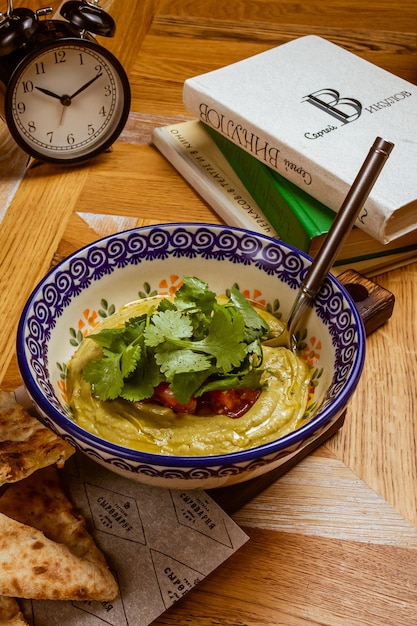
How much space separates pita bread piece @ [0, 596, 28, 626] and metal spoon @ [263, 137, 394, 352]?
68 cm

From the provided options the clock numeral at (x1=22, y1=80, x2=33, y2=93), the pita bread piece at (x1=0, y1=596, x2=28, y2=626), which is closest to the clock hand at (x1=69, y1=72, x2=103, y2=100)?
the clock numeral at (x1=22, y1=80, x2=33, y2=93)

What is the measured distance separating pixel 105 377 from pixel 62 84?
1090mm

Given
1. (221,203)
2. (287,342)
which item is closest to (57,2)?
(221,203)

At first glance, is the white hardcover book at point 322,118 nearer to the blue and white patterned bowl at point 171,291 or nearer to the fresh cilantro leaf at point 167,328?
the blue and white patterned bowl at point 171,291

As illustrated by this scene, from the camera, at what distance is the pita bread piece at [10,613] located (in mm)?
1037

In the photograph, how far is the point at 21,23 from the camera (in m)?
1.83

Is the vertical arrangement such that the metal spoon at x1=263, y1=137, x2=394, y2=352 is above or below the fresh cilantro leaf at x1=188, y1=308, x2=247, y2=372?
above

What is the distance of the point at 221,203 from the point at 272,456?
1.01 m

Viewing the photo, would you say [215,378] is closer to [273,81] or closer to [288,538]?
[288,538]

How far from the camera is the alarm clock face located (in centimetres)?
192

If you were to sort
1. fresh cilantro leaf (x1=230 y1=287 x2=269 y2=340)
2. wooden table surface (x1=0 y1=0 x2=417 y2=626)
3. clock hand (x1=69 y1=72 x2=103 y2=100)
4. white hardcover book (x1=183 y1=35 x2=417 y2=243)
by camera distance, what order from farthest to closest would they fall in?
clock hand (x1=69 y1=72 x2=103 y2=100), white hardcover book (x1=183 y1=35 x2=417 y2=243), fresh cilantro leaf (x1=230 y1=287 x2=269 y2=340), wooden table surface (x1=0 y1=0 x2=417 y2=626)

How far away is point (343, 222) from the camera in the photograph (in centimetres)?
133

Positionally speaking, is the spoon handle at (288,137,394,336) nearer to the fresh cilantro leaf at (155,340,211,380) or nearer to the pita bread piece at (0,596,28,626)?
the fresh cilantro leaf at (155,340,211,380)

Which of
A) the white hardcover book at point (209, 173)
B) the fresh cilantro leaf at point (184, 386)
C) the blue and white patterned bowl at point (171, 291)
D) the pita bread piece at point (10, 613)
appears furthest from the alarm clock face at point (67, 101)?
the pita bread piece at point (10, 613)
